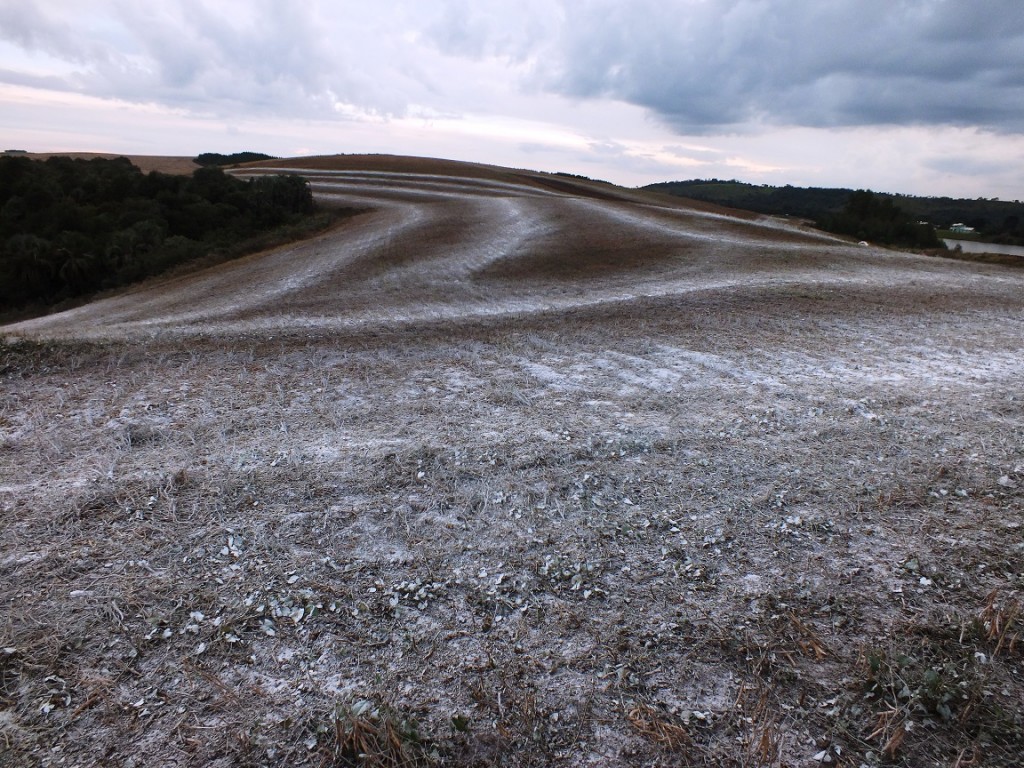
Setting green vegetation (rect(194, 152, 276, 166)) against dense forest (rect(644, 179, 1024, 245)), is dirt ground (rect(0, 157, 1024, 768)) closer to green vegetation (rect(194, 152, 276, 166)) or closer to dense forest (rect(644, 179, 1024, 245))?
dense forest (rect(644, 179, 1024, 245))

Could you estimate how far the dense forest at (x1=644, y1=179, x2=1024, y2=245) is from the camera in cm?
5694

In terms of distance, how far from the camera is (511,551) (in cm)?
432

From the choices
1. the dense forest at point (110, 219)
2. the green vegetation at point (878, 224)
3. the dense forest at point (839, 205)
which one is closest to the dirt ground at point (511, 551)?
the dense forest at point (110, 219)

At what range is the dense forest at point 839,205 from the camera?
56938mm

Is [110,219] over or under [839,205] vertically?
under

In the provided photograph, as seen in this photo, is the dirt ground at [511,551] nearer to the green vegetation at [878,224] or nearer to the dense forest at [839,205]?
the green vegetation at [878,224]

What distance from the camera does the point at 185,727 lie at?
2.94 meters

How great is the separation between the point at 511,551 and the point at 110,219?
33.9 m

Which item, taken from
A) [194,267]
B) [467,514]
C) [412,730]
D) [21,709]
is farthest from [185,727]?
[194,267]

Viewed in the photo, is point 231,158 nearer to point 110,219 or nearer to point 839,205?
point 110,219

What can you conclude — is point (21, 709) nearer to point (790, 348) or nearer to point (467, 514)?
point (467, 514)

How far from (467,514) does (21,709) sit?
2.93 meters

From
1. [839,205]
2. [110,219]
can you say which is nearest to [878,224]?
[839,205]

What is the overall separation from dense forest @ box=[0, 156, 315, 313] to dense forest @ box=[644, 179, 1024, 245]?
4646 centimetres
